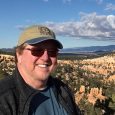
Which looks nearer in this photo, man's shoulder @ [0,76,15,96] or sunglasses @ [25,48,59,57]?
man's shoulder @ [0,76,15,96]

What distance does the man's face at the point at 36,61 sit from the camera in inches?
190

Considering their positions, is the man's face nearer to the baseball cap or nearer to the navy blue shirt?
the baseball cap

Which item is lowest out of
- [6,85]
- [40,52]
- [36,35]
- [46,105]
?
[46,105]

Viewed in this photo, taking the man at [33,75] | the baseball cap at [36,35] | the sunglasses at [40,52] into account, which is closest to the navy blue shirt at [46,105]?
the man at [33,75]

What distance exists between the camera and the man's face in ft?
15.9

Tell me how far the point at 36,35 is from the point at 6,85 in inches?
28.5

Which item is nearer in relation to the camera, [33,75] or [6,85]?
[6,85]

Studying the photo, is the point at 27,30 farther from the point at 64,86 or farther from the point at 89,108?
the point at 89,108

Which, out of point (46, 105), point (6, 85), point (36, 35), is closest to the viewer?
point (6, 85)

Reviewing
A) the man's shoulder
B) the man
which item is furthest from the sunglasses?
the man's shoulder

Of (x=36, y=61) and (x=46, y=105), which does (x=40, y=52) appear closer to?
(x=36, y=61)

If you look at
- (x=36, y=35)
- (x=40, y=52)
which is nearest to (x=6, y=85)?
(x=40, y=52)

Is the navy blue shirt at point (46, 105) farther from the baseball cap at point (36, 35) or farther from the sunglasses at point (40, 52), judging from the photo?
the baseball cap at point (36, 35)

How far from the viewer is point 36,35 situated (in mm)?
4758
